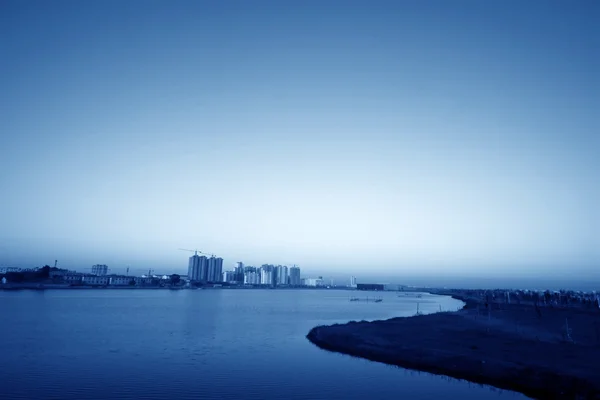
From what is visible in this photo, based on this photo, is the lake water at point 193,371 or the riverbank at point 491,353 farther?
the riverbank at point 491,353

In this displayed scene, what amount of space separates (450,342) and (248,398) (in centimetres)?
2194

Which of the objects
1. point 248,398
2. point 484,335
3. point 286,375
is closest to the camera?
point 248,398

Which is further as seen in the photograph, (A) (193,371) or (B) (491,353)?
(B) (491,353)

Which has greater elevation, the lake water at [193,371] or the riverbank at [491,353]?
the riverbank at [491,353]

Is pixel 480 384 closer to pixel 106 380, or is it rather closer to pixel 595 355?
pixel 595 355

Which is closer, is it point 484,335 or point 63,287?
point 484,335

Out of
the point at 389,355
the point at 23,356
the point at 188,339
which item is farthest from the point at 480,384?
the point at 23,356

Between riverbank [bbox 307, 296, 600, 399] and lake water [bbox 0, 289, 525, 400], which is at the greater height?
riverbank [bbox 307, 296, 600, 399]

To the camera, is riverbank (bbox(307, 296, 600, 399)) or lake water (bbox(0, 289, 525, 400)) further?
riverbank (bbox(307, 296, 600, 399))

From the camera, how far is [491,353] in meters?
30.5

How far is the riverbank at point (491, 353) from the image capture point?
2262 cm

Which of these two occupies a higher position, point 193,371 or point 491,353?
point 491,353

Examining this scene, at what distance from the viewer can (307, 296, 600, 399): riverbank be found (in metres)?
22.6

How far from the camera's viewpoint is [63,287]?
557 ft
